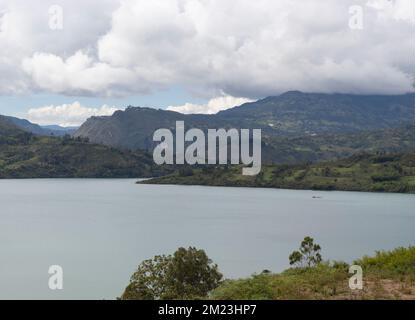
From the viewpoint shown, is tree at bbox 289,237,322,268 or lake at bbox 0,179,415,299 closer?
tree at bbox 289,237,322,268

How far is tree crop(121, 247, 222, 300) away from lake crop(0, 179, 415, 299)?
2341 centimetres

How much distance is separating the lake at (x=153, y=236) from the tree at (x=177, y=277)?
2341 cm

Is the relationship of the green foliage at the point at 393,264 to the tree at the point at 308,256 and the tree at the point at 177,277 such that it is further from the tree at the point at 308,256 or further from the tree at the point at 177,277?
the tree at the point at 308,256

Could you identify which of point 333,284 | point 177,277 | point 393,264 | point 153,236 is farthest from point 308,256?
point 153,236

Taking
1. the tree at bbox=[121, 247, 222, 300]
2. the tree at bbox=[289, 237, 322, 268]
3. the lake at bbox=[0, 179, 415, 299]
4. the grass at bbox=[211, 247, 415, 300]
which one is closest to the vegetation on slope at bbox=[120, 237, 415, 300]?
the grass at bbox=[211, 247, 415, 300]

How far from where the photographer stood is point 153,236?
121750 mm

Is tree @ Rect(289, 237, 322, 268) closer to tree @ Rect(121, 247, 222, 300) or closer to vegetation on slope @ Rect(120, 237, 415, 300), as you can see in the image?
tree @ Rect(121, 247, 222, 300)

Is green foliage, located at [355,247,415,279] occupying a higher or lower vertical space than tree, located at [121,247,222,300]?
higher

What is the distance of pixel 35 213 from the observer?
166625mm

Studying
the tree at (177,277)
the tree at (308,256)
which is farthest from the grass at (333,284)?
the tree at (308,256)

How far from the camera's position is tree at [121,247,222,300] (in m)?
39.3

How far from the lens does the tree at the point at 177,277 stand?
129ft
